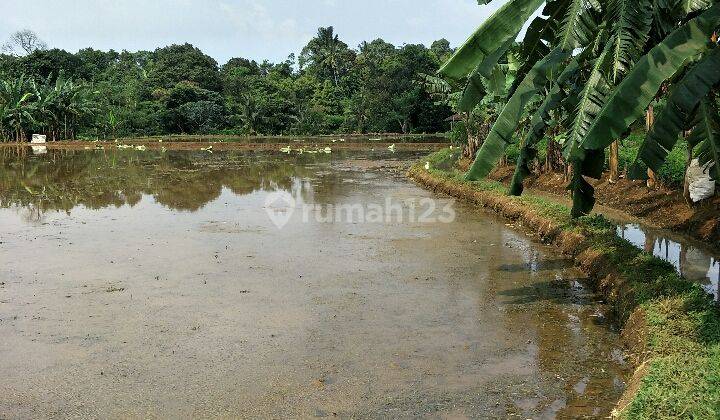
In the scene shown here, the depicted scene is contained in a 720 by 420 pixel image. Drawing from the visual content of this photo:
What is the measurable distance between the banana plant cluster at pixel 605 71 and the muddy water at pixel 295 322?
5.76ft

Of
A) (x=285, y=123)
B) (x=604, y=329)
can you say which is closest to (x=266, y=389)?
(x=604, y=329)

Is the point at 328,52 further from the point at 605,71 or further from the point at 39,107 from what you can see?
the point at 605,71

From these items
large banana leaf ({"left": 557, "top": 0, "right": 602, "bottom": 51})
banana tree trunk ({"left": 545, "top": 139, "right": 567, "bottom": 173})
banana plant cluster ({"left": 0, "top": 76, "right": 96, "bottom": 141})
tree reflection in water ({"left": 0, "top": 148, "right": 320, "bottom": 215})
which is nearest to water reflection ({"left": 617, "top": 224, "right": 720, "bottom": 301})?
large banana leaf ({"left": 557, "top": 0, "right": 602, "bottom": 51})

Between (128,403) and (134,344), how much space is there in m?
1.31

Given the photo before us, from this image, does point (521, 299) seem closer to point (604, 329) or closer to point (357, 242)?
point (604, 329)

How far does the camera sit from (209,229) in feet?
40.1

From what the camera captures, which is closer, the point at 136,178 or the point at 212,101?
the point at 136,178

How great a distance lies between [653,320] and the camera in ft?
18.8

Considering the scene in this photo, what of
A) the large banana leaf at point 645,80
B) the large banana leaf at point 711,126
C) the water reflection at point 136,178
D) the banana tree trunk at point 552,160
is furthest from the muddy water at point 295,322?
the banana tree trunk at point 552,160

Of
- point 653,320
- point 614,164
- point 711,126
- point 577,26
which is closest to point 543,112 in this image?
point 577,26

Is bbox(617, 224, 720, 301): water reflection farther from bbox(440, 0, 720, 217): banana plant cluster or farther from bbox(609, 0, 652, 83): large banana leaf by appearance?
bbox(609, 0, 652, 83): large banana leaf

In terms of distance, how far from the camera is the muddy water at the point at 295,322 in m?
4.98
